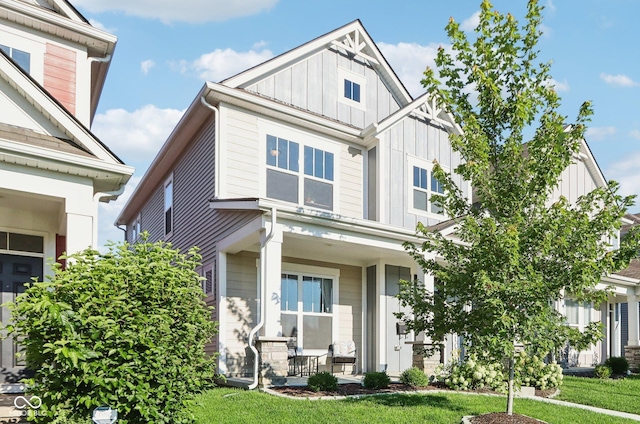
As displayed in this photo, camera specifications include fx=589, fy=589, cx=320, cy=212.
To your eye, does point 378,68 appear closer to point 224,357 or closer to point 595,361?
point 224,357

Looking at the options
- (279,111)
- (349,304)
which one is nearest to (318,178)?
(279,111)

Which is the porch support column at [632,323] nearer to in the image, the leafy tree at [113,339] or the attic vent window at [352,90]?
the attic vent window at [352,90]

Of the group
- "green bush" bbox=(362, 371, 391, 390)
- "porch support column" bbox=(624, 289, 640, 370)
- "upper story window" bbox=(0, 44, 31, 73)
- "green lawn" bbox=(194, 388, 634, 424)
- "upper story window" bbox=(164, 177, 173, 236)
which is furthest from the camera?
"porch support column" bbox=(624, 289, 640, 370)

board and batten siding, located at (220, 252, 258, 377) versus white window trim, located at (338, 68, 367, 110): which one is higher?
white window trim, located at (338, 68, 367, 110)

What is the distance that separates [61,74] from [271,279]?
5178 millimetres

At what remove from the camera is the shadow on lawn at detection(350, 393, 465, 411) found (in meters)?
9.08

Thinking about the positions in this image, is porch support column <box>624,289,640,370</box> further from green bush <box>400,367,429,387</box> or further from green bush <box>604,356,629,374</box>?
green bush <box>400,367,429,387</box>

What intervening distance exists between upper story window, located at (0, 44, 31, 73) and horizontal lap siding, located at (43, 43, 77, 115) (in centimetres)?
28

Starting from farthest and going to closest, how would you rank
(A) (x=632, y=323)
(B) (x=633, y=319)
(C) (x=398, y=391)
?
(B) (x=633, y=319) → (A) (x=632, y=323) → (C) (x=398, y=391)

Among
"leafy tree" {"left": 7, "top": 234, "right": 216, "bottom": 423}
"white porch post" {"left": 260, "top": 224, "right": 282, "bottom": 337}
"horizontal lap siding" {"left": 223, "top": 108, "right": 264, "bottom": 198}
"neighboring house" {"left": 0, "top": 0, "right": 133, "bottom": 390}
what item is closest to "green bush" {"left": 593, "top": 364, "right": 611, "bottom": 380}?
"white porch post" {"left": 260, "top": 224, "right": 282, "bottom": 337}

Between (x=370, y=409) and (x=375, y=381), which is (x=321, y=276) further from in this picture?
(x=370, y=409)

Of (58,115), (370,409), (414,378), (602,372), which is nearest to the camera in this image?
(58,115)

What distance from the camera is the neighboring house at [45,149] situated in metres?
8.03

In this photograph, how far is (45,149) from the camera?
7820 mm
